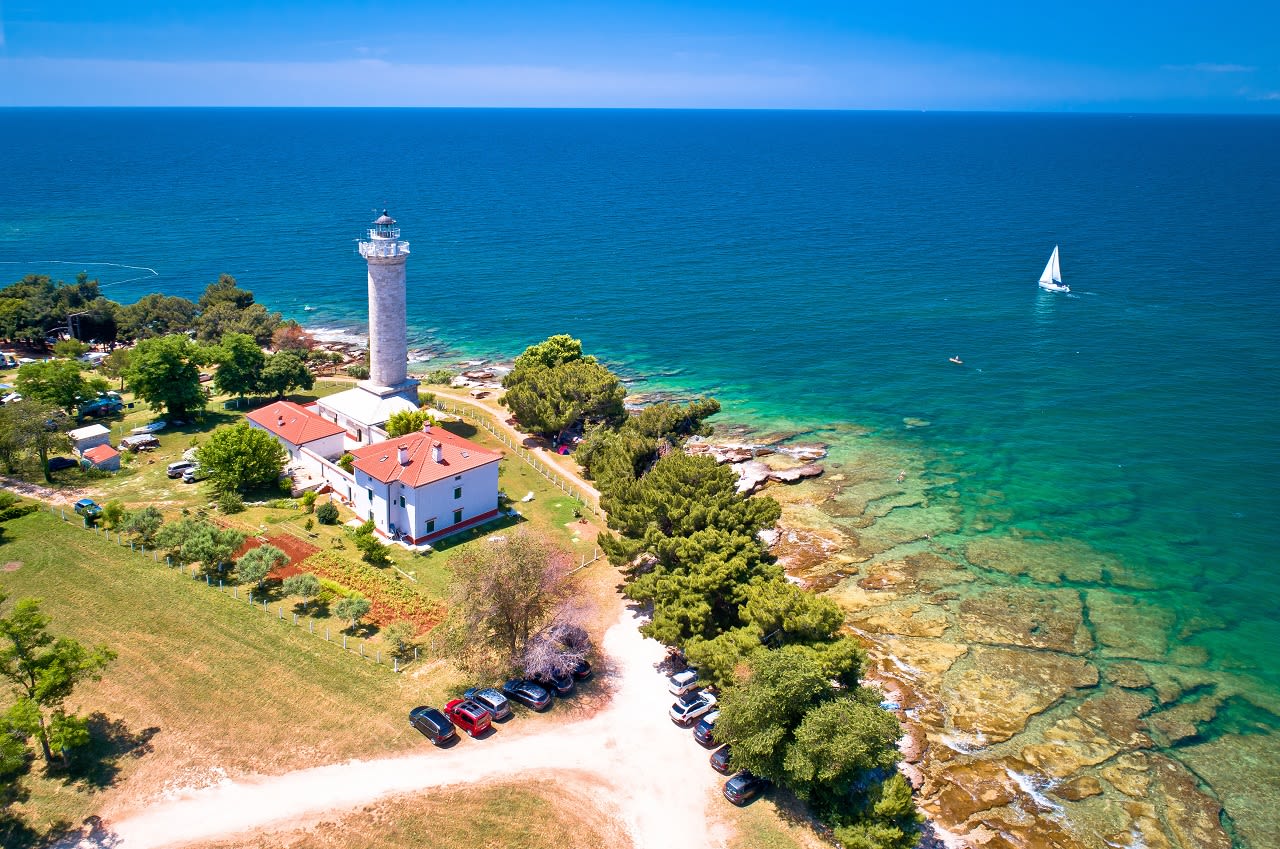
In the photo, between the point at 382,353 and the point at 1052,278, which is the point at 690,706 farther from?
the point at 1052,278

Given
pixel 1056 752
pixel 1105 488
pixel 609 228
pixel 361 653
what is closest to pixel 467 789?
pixel 361 653

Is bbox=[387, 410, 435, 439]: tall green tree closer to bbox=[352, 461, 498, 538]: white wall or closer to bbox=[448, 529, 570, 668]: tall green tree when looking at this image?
bbox=[352, 461, 498, 538]: white wall

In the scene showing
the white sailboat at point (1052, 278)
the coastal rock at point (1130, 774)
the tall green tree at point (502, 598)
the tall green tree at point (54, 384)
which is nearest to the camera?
the coastal rock at point (1130, 774)

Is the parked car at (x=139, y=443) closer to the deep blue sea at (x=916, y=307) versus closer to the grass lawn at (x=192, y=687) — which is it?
the grass lawn at (x=192, y=687)

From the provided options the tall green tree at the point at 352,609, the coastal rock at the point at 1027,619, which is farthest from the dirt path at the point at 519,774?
the coastal rock at the point at 1027,619

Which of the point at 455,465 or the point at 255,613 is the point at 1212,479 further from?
the point at 255,613

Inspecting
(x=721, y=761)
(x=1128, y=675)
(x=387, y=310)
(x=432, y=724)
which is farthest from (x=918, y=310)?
(x=432, y=724)

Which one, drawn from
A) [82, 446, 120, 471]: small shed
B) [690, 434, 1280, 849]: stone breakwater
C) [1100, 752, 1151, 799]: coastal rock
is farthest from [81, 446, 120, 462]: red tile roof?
[1100, 752, 1151, 799]: coastal rock
